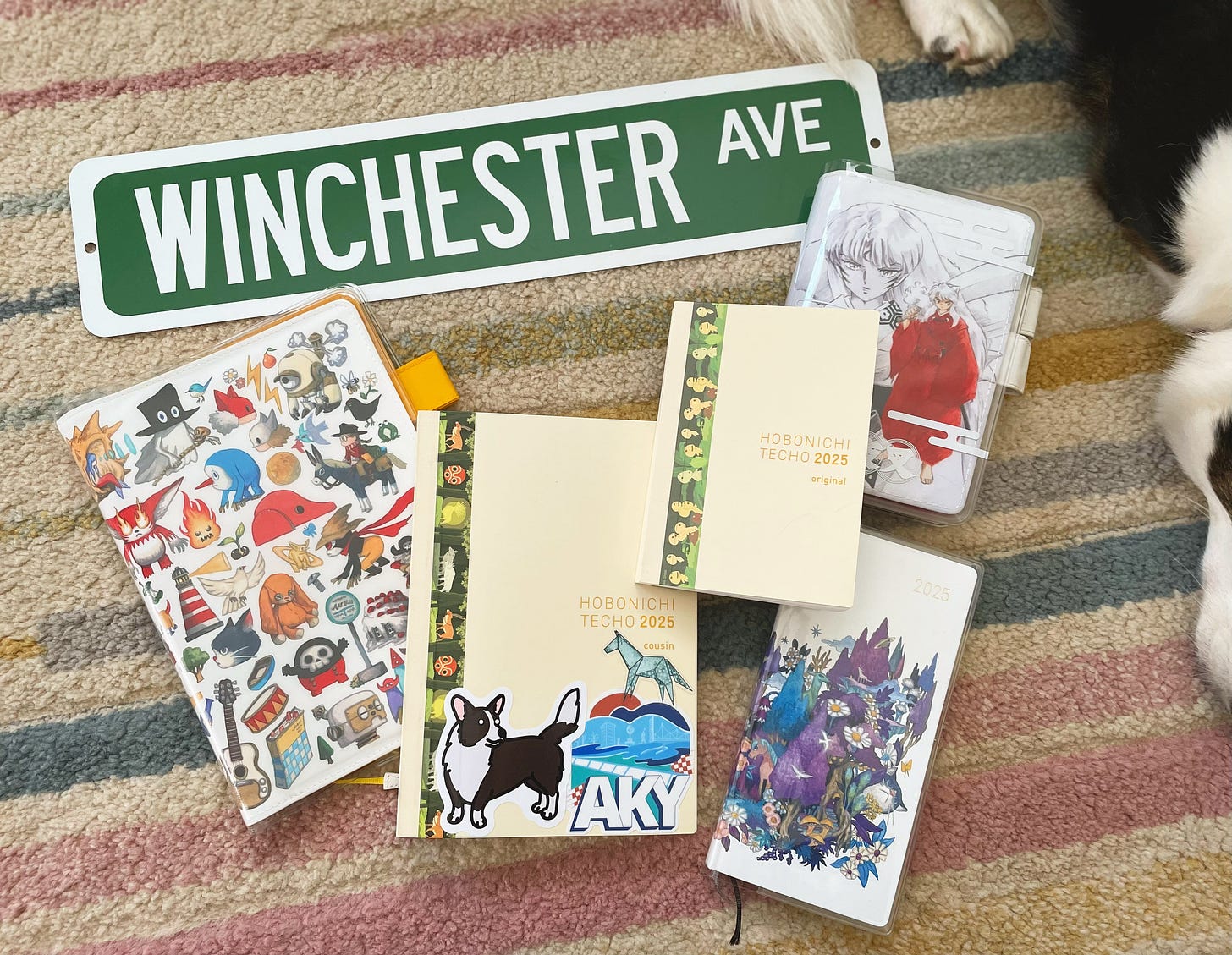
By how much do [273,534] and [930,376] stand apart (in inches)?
20.5

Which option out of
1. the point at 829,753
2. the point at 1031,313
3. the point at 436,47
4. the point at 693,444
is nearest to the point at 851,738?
the point at 829,753

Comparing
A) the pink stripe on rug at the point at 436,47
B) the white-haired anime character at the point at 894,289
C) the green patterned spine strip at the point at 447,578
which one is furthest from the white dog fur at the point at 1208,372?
the green patterned spine strip at the point at 447,578

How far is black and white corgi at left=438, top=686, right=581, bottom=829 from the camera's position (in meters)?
0.61

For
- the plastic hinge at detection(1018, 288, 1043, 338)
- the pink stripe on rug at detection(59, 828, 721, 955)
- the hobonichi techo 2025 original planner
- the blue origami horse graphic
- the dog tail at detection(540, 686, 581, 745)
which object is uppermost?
the plastic hinge at detection(1018, 288, 1043, 338)

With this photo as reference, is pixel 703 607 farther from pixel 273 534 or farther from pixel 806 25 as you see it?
pixel 806 25

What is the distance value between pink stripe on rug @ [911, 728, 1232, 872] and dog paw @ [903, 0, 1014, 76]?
57 centimetres

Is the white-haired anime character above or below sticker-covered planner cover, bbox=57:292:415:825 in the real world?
above

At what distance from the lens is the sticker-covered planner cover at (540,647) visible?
0.62 m

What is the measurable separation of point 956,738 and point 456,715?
0.39 meters

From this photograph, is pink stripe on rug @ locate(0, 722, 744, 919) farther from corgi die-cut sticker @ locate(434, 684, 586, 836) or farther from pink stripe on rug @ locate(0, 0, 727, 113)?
pink stripe on rug @ locate(0, 0, 727, 113)

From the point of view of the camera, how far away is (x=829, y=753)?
2.07 ft

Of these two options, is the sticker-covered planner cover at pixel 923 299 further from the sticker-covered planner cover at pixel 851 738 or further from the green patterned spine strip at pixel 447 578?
the green patterned spine strip at pixel 447 578

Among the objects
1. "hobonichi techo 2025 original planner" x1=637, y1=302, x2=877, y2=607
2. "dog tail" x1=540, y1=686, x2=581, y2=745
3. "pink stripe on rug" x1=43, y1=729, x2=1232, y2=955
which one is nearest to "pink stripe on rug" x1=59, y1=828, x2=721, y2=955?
"pink stripe on rug" x1=43, y1=729, x2=1232, y2=955

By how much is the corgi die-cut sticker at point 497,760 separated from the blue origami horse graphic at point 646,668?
0.04 metres
